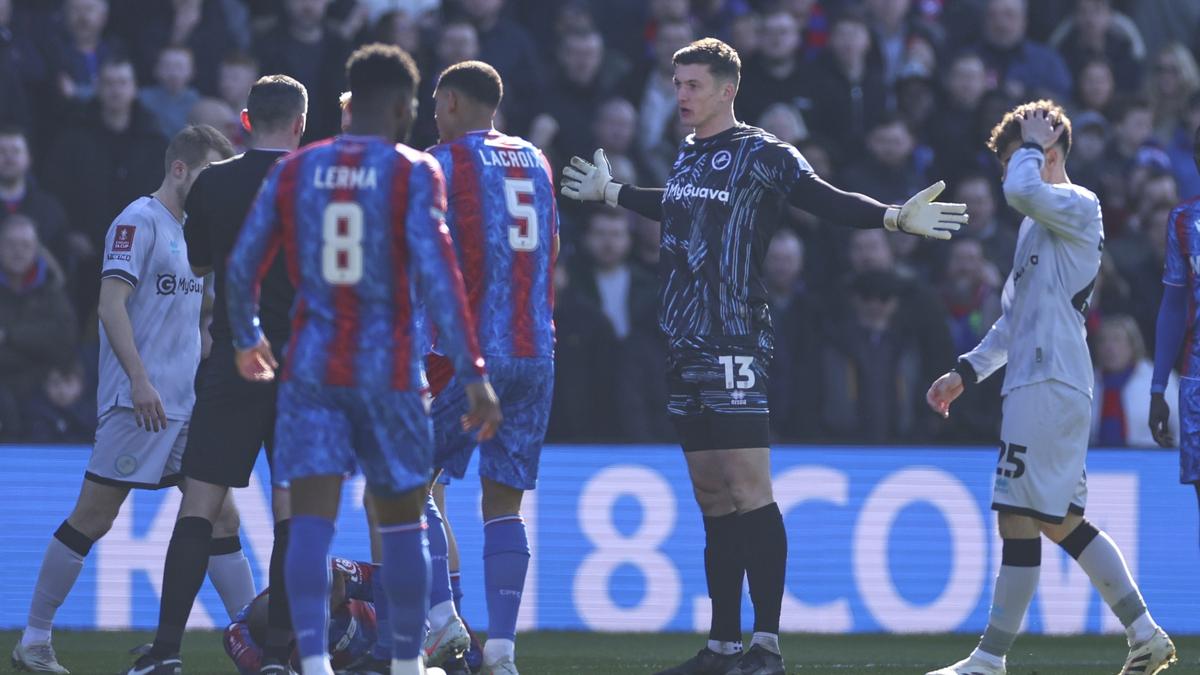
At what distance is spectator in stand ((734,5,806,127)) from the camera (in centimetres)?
1394

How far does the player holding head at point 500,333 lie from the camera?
7.10 m

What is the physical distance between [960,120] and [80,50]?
21.9ft

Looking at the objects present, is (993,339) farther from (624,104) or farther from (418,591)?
(624,104)

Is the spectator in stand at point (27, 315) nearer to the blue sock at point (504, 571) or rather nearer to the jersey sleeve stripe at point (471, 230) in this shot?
the jersey sleeve stripe at point (471, 230)

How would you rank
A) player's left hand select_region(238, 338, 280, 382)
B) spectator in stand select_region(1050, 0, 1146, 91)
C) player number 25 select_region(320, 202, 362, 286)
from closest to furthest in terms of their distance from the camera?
1. player number 25 select_region(320, 202, 362, 286)
2. player's left hand select_region(238, 338, 280, 382)
3. spectator in stand select_region(1050, 0, 1146, 91)

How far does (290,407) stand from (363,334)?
340 millimetres

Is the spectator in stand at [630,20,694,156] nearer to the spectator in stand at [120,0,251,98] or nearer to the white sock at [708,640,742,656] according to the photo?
the spectator in stand at [120,0,251,98]

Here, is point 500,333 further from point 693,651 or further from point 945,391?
point 693,651

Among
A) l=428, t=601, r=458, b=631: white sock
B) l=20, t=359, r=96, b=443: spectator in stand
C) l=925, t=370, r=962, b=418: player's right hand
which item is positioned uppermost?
l=925, t=370, r=962, b=418: player's right hand

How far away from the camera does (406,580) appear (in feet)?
19.2

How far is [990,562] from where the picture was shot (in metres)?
10.5

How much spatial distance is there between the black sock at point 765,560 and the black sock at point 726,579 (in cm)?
15

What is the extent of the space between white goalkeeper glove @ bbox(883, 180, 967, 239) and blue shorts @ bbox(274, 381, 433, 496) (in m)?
2.15

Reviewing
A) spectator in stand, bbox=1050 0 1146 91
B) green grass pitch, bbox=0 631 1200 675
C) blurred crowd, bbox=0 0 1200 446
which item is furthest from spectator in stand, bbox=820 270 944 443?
spectator in stand, bbox=1050 0 1146 91
